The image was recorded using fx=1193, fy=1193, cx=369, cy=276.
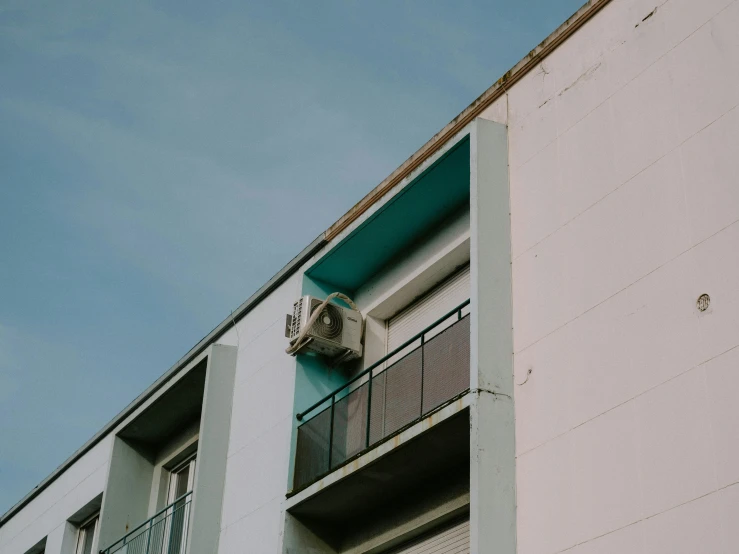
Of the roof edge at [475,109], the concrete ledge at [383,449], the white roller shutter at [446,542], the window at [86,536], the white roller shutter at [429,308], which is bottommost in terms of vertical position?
the white roller shutter at [446,542]

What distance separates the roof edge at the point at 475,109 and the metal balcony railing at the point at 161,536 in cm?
468

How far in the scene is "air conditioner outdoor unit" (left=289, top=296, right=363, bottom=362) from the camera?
15.8 metres

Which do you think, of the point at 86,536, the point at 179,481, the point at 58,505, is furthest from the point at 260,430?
the point at 58,505

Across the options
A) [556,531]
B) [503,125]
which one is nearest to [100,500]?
[503,125]

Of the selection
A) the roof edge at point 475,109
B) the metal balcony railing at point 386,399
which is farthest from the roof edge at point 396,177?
the metal balcony railing at point 386,399

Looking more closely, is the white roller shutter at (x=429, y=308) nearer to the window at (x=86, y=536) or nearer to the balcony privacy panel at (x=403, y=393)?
the balcony privacy panel at (x=403, y=393)

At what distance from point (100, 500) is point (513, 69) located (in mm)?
12205

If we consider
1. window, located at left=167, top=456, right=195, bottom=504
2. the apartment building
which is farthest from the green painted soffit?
window, located at left=167, top=456, right=195, bottom=504

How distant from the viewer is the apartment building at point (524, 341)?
9.95m

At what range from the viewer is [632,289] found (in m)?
10.8

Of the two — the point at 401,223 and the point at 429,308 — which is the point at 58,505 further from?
the point at 401,223

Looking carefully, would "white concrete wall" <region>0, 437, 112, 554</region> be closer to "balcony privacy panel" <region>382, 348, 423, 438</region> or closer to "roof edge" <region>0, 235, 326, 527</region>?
"roof edge" <region>0, 235, 326, 527</region>

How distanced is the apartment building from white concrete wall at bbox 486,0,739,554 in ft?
0.08

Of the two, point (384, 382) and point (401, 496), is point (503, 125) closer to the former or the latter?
point (384, 382)
